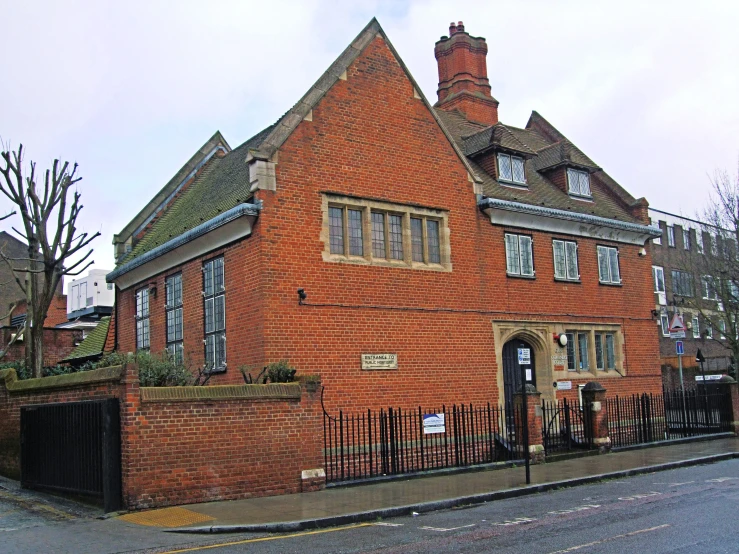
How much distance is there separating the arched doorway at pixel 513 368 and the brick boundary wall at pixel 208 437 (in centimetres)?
857

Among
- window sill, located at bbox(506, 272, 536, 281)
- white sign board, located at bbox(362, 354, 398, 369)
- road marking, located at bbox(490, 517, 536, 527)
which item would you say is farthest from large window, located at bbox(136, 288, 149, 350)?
road marking, located at bbox(490, 517, 536, 527)

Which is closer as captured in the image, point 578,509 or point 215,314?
point 578,509

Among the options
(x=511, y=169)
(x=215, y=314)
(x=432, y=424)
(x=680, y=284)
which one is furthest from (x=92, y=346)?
(x=680, y=284)

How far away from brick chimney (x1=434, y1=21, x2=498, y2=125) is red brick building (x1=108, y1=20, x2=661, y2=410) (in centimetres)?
411

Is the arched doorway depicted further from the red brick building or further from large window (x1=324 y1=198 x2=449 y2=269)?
large window (x1=324 y1=198 x2=449 y2=269)

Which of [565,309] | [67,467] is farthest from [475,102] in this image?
[67,467]

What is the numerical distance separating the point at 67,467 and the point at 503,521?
7.88m

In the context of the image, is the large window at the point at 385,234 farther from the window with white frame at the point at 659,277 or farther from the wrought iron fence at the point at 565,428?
the window with white frame at the point at 659,277

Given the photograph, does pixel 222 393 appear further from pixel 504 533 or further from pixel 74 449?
pixel 504 533

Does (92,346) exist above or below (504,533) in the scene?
above

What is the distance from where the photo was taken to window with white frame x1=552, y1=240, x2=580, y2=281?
77.4ft

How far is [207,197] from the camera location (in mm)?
22859

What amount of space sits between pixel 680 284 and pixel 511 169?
27828 mm

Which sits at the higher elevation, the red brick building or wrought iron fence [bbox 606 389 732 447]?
the red brick building
